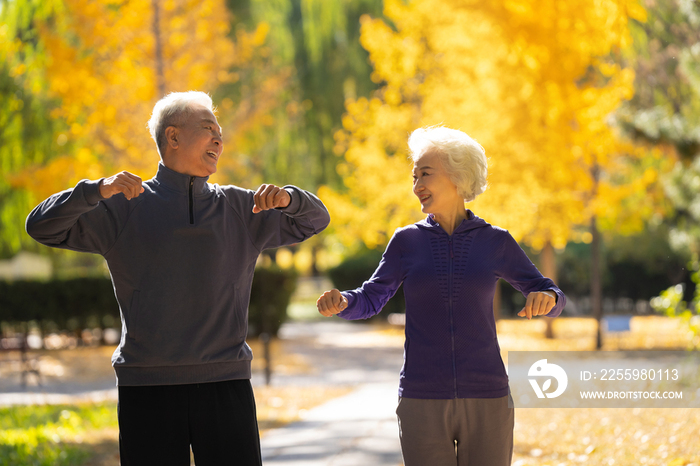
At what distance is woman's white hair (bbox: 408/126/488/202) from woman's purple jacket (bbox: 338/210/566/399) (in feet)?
0.45

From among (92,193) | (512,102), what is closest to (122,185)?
(92,193)

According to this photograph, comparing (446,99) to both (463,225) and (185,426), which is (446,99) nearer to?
(463,225)

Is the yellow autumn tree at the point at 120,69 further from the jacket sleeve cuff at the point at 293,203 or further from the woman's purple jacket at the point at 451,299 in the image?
the woman's purple jacket at the point at 451,299

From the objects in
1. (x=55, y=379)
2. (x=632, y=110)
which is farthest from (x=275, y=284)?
(x=632, y=110)

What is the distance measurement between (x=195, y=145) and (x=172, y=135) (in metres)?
0.09

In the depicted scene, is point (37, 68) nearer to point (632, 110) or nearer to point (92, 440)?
point (92, 440)

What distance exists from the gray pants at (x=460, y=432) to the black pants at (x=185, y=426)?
0.57 metres

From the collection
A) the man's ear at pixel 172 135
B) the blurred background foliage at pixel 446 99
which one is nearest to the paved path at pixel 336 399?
the blurred background foliage at pixel 446 99

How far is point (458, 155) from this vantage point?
286 cm

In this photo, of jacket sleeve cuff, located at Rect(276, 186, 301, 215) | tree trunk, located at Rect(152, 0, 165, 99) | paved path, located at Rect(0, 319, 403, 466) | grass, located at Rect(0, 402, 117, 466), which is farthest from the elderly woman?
tree trunk, located at Rect(152, 0, 165, 99)

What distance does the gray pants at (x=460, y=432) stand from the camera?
2.67 metres

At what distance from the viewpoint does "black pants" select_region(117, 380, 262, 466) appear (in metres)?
2.64

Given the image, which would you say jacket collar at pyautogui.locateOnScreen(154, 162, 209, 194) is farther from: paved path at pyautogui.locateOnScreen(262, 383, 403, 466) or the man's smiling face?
paved path at pyautogui.locateOnScreen(262, 383, 403, 466)

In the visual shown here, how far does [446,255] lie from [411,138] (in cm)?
49
